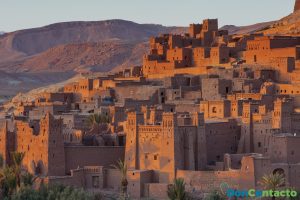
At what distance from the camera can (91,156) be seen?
37.2 meters

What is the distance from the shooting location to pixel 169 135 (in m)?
34.9

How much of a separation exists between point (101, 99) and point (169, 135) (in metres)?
12.6

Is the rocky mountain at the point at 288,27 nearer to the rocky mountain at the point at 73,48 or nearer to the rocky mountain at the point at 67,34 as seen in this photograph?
the rocky mountain at the point at 73,48

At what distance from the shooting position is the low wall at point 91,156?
3694cm

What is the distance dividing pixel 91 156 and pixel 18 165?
293cm

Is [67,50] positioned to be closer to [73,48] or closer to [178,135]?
A: [73,48]

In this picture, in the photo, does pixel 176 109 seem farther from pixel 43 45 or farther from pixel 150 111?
pixel 43 45

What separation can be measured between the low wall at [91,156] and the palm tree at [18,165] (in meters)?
1.70

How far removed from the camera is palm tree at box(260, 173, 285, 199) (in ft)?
105

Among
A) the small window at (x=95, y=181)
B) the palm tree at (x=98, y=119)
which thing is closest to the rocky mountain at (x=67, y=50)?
the palm tree at (x=98, y=119)

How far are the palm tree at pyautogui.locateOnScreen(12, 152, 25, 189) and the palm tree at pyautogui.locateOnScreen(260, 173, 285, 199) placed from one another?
8.54 m

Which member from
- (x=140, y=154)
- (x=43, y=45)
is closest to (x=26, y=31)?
(x=43, y=45)

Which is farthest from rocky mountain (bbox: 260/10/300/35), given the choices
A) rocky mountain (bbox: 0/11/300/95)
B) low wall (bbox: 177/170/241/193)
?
low wall (bbox: 177/170/241/193)

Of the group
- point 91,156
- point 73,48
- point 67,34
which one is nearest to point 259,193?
point 91,156
